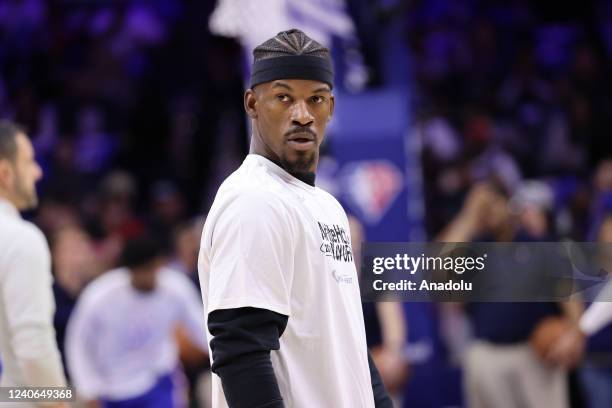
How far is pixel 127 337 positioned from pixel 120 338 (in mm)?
61

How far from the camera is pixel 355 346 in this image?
3.19 metres

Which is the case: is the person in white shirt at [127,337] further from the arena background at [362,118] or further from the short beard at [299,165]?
the short beard at [299,165]

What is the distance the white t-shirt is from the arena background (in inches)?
194

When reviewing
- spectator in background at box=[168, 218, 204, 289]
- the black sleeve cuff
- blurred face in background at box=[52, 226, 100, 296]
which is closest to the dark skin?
blurred face in background at box=[52, 226, 100, 296]

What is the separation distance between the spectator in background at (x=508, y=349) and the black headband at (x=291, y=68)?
4614 millimetres

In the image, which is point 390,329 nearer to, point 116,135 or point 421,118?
point 421,118

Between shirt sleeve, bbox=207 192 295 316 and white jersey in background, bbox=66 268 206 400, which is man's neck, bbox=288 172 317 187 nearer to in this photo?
shirt sleeve, bbox=207 192 295 316

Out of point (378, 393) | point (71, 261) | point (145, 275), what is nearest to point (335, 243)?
point (378, 393)

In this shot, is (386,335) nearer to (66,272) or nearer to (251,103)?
(66,272)

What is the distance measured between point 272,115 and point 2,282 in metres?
2.01

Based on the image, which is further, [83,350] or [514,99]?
[514,99]

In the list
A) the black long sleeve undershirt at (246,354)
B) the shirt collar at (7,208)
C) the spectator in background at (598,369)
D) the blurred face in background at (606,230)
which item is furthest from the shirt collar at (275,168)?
the spectator in background at (598,369)

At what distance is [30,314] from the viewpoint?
15.3ft

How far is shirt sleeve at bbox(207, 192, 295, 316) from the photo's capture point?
287cm
